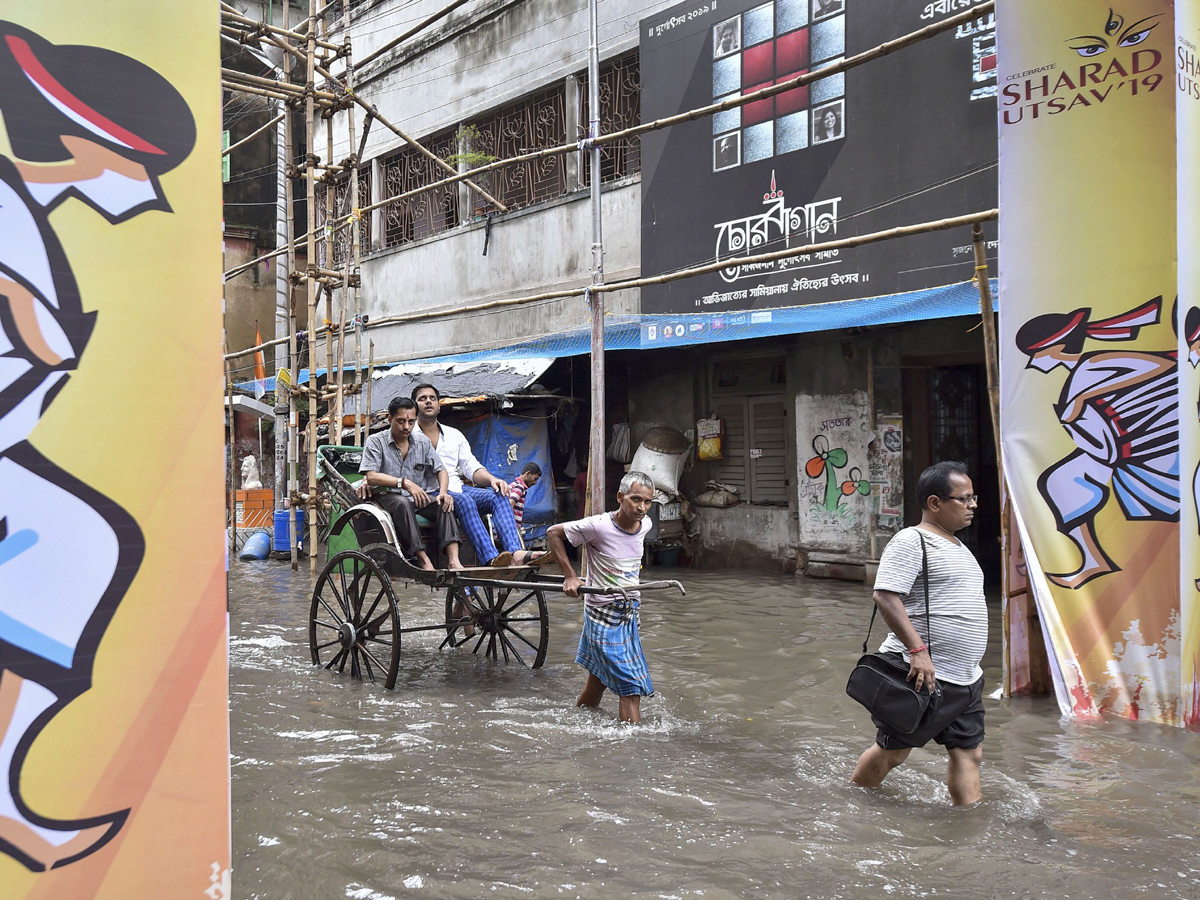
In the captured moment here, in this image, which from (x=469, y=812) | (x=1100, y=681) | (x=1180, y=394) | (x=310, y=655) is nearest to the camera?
(x=469, y=812)

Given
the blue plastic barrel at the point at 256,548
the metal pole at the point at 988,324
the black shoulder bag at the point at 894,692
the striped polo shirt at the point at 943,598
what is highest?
the metal pole at the point at 988,324

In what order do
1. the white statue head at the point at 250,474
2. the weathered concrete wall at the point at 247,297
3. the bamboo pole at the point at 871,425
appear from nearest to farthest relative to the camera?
1. the bamboo pole at the point at 871,425
2. the white statue head at the point at 250,474
3. the weathered concrete wall at the point at 247,297

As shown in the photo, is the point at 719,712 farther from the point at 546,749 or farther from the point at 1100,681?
the point at 1100,681

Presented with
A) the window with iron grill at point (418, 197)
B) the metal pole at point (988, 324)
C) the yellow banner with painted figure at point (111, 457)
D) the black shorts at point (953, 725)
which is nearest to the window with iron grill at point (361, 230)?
the window with iron grill at point (418, 197)

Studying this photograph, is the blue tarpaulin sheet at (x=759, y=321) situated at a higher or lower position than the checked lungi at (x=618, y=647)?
higher

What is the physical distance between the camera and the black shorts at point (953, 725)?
3.88 m

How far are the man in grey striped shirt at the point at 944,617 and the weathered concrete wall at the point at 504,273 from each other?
8.58 m

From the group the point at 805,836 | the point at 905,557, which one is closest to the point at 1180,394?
the point at 905,557

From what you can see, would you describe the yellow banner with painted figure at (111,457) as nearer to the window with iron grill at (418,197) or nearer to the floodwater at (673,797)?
the floodwater at (673,797)

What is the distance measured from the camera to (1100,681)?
211 inches

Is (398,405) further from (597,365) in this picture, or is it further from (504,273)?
(504,273)

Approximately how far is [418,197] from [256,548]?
20.9 ft

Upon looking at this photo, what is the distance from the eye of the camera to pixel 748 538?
39.8 ft

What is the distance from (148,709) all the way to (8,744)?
270 mm
